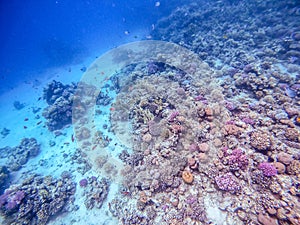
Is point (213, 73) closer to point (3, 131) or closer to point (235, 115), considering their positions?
point (235, 115)


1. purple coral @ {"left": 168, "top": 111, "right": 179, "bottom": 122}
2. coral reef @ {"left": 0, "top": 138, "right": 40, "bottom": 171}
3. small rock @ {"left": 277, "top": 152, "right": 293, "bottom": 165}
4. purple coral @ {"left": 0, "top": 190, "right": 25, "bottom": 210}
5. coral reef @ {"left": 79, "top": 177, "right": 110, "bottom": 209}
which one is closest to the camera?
small rock @ {"left": 277, "top": 152, "right": 293, "bottom": 165}

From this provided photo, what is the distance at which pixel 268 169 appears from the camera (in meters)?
4.33

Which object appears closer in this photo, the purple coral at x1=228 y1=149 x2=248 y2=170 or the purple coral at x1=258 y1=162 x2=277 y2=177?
the purple coral at x1=258 y1=162 x2=277 y2=177

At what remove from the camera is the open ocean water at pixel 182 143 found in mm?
4629

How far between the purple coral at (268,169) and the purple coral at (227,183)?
0.89 metres

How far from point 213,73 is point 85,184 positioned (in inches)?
451

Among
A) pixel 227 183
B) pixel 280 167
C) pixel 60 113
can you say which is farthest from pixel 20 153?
pixel 280 167

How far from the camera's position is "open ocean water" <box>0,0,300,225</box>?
463cm

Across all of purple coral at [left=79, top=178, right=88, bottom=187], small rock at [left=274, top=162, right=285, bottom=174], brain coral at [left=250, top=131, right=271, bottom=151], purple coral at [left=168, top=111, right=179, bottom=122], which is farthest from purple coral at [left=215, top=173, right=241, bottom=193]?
purple coral at [left=79, top=178, right=88, bottom=187]

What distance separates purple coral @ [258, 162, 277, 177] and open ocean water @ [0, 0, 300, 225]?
30 millimetres

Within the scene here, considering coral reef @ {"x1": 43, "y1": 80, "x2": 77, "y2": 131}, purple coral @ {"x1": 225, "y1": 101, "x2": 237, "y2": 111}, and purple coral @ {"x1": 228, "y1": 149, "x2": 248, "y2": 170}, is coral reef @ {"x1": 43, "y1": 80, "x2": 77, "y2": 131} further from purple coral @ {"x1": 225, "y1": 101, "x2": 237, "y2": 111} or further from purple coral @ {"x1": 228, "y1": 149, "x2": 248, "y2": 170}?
purple coral @ {"x1": 228, "y1": 149, "x2": 248, "y2": 170}

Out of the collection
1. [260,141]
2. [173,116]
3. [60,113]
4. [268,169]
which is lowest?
[268,169]

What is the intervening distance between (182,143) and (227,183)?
2087 millimetres

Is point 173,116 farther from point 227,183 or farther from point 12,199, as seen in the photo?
point 12,199
